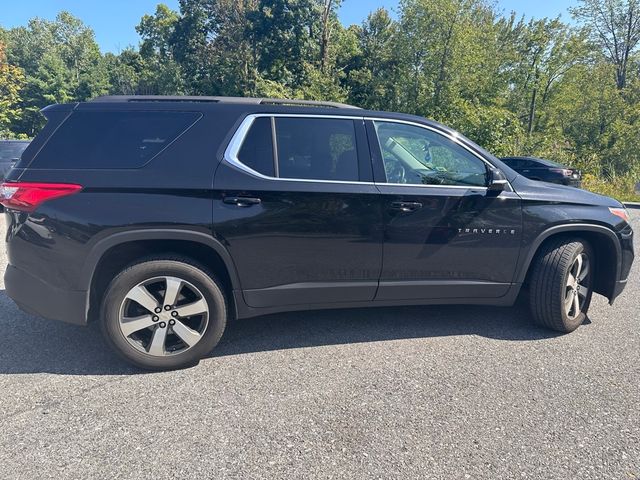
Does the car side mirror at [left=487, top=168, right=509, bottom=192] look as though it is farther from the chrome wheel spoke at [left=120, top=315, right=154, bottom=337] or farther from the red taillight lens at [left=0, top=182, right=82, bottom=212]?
the red taillight lens at [left=0, top=182, right=82, bottom=212]

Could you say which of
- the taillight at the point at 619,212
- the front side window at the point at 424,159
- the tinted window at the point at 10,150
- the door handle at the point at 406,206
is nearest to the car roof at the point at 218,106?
the front side window at the point at 424,159

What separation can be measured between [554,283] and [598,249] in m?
0.68

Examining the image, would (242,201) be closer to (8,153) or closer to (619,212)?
(619,212)

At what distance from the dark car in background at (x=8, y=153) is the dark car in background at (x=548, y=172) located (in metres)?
14.7

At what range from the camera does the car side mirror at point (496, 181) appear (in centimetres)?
337

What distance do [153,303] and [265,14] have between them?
1018 inches

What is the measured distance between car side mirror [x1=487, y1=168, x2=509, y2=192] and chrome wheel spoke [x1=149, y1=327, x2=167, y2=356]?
265cm

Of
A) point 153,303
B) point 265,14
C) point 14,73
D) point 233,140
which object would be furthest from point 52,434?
point 14,73

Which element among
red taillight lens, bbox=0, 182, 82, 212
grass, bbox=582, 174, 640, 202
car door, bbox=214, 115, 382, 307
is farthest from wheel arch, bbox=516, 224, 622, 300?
grass, bbox=582, 174, 640, 202

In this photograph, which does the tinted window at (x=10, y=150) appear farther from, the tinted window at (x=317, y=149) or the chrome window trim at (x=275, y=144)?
the tinted window at (x=317, y=149)

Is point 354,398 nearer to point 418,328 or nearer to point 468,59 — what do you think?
point 418,328

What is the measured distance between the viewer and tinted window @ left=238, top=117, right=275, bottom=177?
3.09 meters

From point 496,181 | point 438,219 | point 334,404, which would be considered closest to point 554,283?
point 496,181

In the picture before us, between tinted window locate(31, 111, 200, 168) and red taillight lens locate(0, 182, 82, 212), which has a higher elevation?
tinted window locate(31, 111, 200, 168)
